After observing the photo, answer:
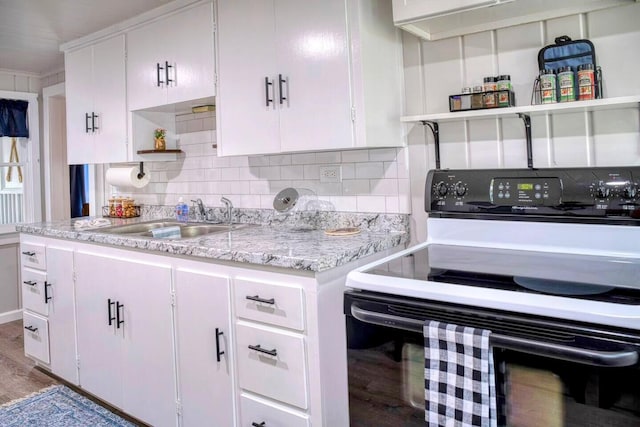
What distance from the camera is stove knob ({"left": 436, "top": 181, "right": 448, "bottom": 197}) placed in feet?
5.96

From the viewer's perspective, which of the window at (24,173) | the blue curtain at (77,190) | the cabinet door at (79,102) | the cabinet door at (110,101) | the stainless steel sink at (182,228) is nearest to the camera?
the stainless steel sink at (182,228)

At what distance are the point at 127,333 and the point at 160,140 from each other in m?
1.25

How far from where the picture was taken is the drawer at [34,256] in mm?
2758

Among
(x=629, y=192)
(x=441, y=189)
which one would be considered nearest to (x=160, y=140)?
(x=441, y=189)

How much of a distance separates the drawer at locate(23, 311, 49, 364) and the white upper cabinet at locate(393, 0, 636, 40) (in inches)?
104

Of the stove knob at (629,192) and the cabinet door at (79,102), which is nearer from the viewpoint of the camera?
the stove knob at (629,192)

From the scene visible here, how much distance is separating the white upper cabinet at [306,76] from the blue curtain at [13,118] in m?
2.79

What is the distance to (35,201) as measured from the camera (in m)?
4.22

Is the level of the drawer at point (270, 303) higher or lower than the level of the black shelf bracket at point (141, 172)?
lower

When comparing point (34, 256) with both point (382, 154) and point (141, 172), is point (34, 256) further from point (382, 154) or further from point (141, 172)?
point (382, 154)

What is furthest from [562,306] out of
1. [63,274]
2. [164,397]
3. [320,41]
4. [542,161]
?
[63,274]

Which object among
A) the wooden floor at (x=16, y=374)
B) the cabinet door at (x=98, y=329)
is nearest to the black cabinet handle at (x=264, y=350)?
the cabinet door at (x=98, y=329)

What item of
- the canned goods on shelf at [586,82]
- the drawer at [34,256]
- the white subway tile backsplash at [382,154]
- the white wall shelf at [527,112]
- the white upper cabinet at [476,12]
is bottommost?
the drawer at [34,256]

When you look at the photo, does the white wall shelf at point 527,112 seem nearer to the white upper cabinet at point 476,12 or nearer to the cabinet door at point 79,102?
the white upper cabinet at point 476,12
